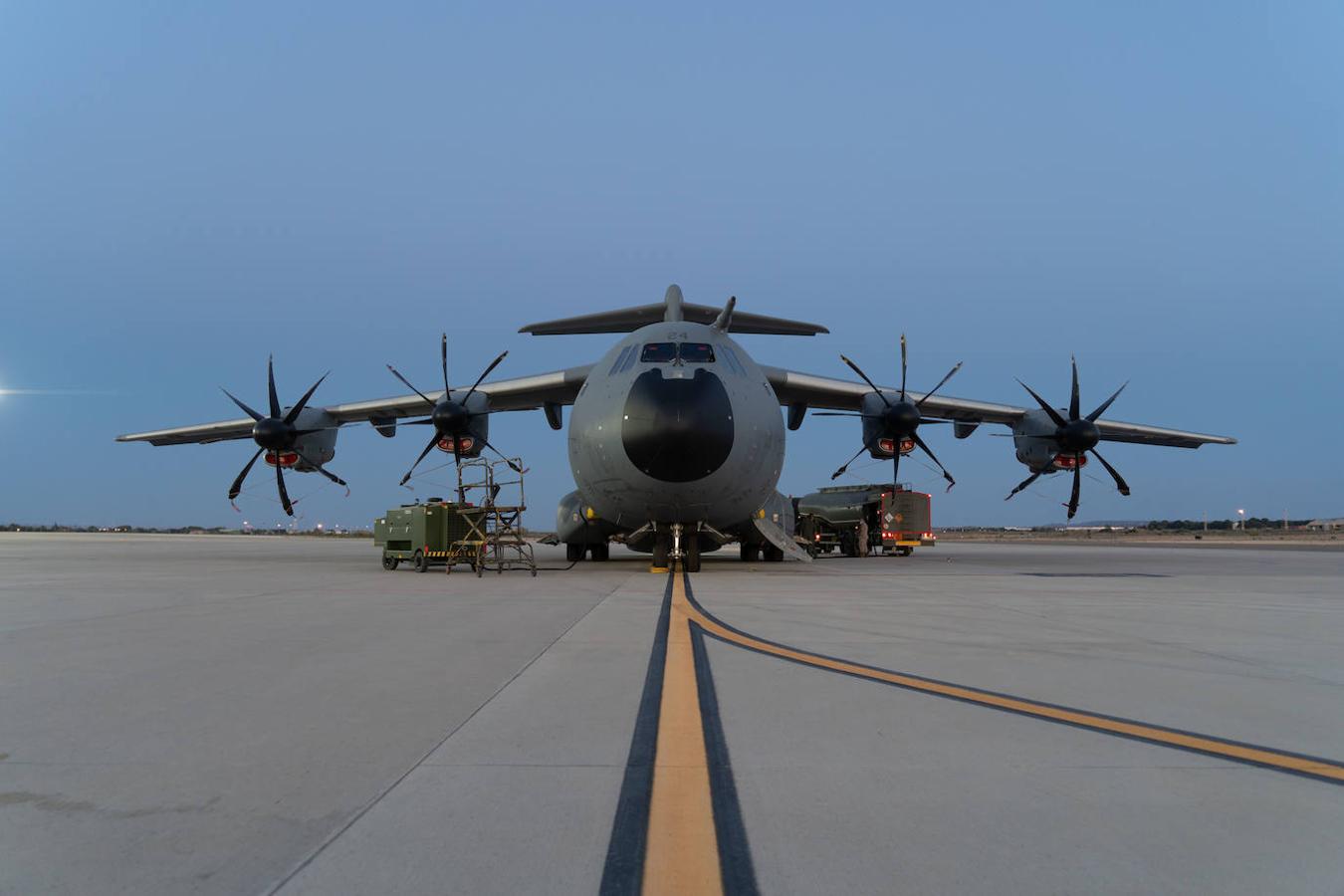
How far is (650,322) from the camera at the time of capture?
835 inches

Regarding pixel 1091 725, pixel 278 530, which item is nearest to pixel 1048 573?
pixel 1091 725

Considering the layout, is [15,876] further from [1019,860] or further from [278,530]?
[278,530]

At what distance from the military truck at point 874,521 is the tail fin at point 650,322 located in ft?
26.8

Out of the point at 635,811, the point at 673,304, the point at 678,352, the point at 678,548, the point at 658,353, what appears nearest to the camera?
the point at 635,811

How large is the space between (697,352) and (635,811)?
1231 centimetres

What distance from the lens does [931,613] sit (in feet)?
26.8

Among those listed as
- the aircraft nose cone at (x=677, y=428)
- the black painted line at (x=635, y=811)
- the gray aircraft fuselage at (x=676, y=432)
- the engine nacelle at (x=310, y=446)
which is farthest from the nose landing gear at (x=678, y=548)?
Result: the engine nacelle at (x=310, y=446)

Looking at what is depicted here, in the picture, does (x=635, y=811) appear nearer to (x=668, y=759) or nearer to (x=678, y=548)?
(x=668, y=759)

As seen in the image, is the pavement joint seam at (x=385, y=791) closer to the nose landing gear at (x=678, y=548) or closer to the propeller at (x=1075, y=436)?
the nose landing gear at (x=678, y=548)

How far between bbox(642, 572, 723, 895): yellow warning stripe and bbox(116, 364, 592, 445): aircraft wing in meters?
16.5

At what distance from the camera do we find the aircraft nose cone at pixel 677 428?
1312 centimetres

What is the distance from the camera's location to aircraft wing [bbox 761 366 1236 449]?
20438 mm

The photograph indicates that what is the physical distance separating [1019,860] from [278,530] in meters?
133

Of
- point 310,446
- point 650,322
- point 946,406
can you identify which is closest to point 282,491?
point 310,446
